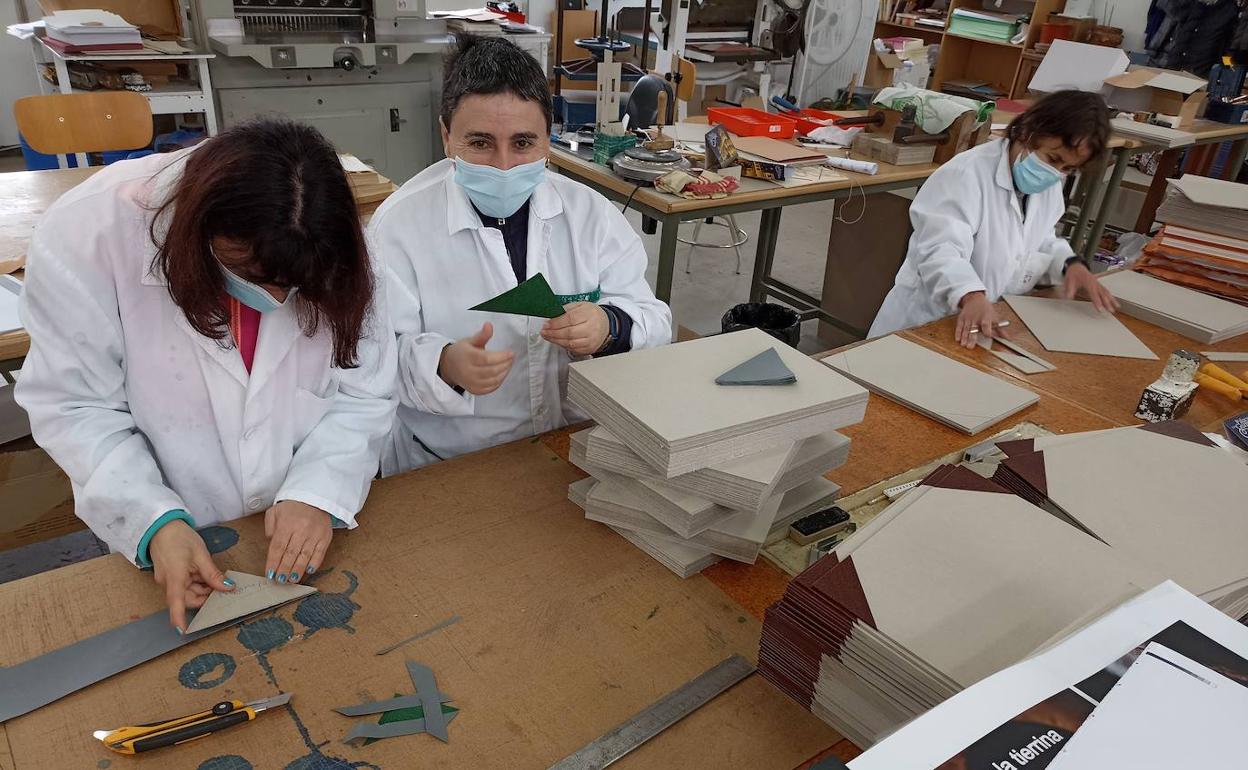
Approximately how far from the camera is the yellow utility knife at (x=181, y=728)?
76 cm

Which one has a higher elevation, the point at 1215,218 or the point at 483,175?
the point at 483,175

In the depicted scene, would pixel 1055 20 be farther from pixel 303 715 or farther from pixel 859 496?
pixel 303 715

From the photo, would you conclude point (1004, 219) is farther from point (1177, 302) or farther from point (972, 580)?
point (972, 580)

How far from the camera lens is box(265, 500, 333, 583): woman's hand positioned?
980 mm

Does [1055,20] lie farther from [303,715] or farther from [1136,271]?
[303,715]

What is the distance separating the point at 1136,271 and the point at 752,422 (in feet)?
6.12

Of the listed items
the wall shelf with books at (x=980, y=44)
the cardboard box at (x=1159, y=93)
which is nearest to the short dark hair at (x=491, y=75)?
the cardboard box at (x=1159, y=93)

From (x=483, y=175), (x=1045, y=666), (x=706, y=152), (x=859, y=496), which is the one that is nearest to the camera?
(x=1045, y=666)

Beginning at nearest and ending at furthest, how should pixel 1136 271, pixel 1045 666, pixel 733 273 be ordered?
pixel 1045 666 < pixel 1136 271 < pixel 733 273

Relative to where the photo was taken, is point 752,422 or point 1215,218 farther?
point 1215,218

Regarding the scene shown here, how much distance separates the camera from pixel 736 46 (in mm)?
5855

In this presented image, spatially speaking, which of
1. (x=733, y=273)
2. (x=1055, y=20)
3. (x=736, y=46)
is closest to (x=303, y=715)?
(x=733, y=273)

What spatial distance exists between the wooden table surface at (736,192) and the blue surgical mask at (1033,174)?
0.77m

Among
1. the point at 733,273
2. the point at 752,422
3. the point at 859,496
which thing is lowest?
the point at 733,273
